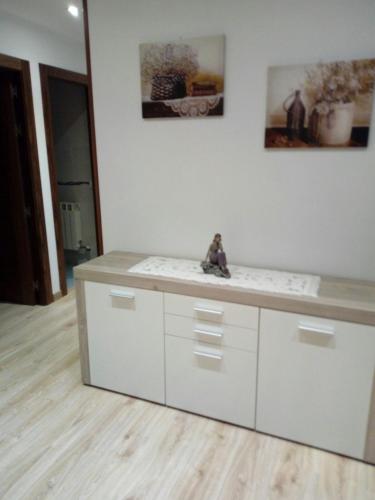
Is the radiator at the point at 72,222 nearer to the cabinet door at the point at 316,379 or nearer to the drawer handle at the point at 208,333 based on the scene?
the drawer handle at the point at 208,333

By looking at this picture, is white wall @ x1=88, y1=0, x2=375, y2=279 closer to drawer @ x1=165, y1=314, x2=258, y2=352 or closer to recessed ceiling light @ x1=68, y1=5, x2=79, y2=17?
drawer @ x1=165, y1=314, x2=258, y2=352

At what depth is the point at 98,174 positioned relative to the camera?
Result: 2.29 m

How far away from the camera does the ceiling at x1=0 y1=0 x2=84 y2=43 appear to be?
2.52 m

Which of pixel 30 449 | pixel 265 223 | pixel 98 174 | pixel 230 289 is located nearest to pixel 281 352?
pixel 230 289

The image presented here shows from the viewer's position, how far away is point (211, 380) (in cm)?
186

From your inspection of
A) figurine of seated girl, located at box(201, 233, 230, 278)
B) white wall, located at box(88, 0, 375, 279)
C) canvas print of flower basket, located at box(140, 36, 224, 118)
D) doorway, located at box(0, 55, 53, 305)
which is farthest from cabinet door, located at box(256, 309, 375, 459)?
doorway, located at box(0, 55, 53, 305)

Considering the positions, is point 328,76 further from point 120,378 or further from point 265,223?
point 120,378

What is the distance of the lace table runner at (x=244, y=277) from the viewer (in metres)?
1.70

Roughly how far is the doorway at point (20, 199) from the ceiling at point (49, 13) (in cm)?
33

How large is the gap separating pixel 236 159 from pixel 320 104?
18.8 inches

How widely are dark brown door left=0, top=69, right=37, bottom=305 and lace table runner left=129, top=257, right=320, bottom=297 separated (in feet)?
5.14

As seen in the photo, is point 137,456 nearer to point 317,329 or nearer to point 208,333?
point 208,333

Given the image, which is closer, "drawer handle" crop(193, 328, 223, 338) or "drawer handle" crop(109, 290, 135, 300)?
"drawer handle" crop(193, 328, 223, 338)

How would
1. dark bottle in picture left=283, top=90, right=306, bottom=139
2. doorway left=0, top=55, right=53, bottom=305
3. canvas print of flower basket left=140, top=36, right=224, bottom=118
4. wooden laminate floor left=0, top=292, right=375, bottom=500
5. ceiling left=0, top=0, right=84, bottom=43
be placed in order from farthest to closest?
doorway left=0, top=55, right=53, bottom=305, ceiling left=0, top=0, right=84, bottom=43, canvas print of flower basket left=140, top=36, right=224, bottom=118, dark bottle in picture left=283, top=90, right=306, bottom=139, wooden laminate floor left=0, top=292, right=375, bottom=500
